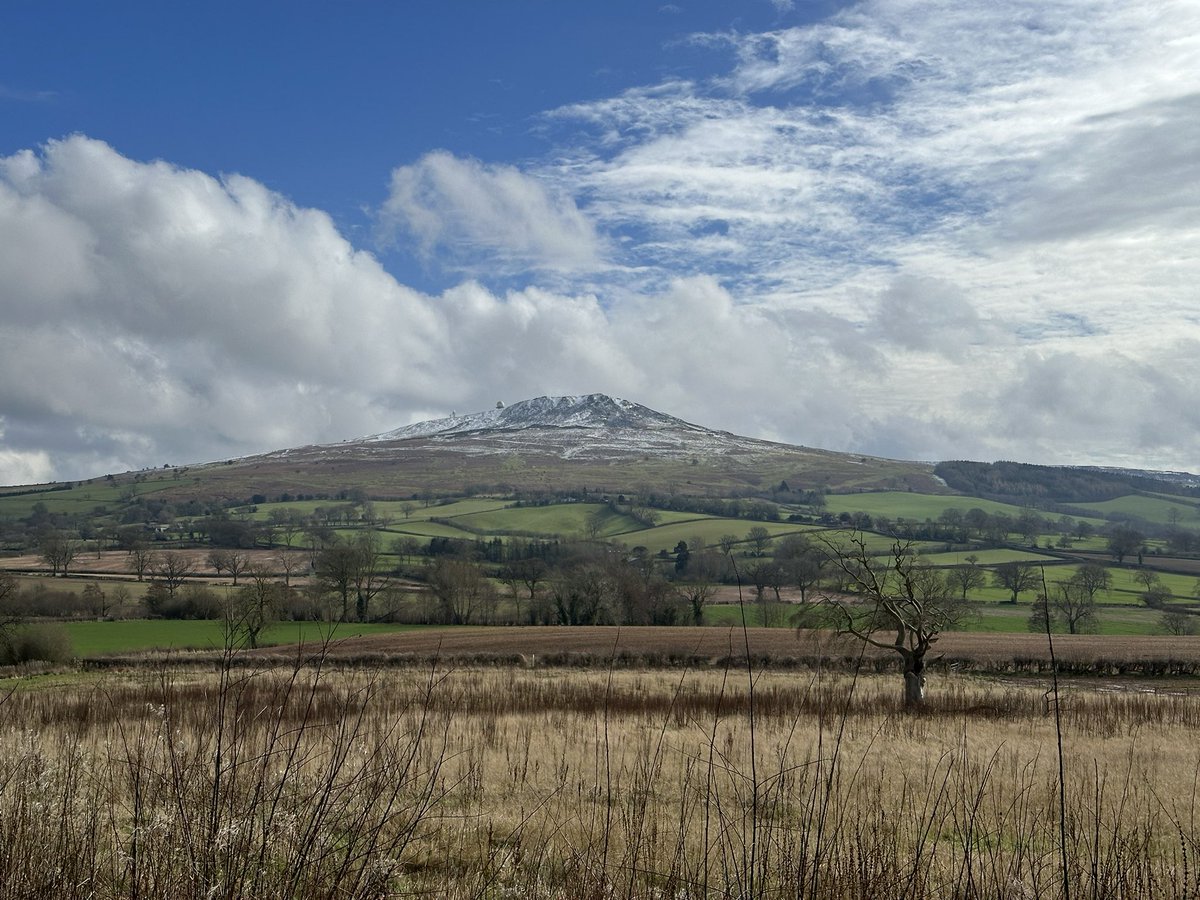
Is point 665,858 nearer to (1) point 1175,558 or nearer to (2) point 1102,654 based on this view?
(2) point 1102,654

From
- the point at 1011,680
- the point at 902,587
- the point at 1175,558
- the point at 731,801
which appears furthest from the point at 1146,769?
the point at 1175,558

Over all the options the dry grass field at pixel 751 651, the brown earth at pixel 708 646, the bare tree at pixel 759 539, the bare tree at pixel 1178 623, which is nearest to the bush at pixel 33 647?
the dry grass field at pixel 751 651

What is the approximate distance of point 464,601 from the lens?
7994 cm

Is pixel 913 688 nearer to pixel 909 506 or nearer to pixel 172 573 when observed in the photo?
pixel 172 573

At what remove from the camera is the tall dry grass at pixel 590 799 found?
486 centimetres

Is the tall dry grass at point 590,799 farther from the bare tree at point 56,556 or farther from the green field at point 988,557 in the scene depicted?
the bare tree at point 56,556

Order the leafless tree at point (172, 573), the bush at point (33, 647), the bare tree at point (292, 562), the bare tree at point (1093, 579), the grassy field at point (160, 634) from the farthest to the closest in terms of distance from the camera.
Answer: the bare tree at point (292, 562) → the leafless tree at point (172, 573) → the bare tree at point (1093, 579) → the grassy field at point (160, 634) → the bush at point (33, 647)

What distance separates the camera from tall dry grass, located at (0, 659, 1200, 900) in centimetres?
486

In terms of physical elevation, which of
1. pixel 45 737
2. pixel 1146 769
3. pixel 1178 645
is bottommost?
pixel 1178 645

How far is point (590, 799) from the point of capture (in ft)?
30.0

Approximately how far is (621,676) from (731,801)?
2750 centimetres

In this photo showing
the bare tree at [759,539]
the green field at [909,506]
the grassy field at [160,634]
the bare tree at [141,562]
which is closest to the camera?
the grassy field at [160,634]

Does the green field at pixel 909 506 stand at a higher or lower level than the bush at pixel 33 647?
higher

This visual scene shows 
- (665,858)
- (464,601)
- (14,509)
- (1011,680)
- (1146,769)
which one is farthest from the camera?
(14,509)
